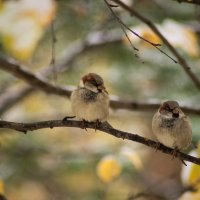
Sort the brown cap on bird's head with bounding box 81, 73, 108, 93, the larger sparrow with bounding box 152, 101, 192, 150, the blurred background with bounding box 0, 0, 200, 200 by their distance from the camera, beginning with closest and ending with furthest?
the larger sparrow with bounding box 152, 101, 192, 150 → the brown cap on bird's head with bounding box 81, 73, 108, 93 → the blurred background with bounding box 0, 0, 200, 200

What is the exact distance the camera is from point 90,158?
9.95 ft

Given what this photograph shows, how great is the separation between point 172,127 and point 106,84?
1.72 metres

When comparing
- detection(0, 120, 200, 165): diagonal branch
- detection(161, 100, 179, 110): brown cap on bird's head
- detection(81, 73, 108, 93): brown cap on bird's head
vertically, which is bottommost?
detection(0, 120, 200, 165): diagonal branch

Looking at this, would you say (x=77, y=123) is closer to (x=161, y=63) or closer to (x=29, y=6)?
(x=29, y=6)

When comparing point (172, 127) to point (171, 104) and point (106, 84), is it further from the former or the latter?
point (106, 84)

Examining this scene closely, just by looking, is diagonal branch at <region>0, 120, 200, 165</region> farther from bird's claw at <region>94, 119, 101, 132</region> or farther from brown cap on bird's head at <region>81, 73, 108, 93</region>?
brown cap on bird's head at <region>81, 73, 108, 93</region>

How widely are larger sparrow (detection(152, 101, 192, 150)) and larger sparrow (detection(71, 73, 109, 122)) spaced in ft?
0.53

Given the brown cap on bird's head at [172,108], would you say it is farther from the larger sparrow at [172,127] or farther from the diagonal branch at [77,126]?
the diagonal branch at [77,126]

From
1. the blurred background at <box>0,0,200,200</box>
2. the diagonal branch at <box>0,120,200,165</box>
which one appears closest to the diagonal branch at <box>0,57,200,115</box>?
the blurred background at <box>0,0,200,200</box>

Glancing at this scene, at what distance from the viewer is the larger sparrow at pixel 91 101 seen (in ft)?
5.43

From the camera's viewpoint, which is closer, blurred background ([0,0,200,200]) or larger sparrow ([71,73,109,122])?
larger sparrow ([71,73,109,122])

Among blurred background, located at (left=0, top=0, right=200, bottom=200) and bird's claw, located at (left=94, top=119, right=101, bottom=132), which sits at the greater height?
blurred background, located at (left=0, top=0, right=200, bottom=200)

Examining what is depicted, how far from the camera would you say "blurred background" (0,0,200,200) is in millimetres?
2447

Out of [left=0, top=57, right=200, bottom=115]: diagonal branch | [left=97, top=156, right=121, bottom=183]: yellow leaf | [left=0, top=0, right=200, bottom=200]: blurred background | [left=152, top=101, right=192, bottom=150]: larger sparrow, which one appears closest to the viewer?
[left=152, top=101, right=192, bottom=150]: larger sparrow
